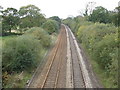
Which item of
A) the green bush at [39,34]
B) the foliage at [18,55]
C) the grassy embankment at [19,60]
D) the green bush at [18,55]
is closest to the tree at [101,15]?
the green bush at [39,34]

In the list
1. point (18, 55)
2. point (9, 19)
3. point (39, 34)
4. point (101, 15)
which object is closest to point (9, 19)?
point (9, 19)

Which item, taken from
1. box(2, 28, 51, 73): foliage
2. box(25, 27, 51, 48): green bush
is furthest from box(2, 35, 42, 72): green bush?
box(25, 27, 51, 48): green bush

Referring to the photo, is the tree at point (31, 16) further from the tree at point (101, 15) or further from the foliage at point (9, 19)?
the tree at point (101, 15)

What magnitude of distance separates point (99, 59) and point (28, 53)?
26.7 ft

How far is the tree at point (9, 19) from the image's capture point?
6956 centimetres

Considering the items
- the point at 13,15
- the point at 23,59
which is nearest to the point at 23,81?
the point at 23,59

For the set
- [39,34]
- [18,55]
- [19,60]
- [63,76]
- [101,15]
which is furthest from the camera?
[101,15]

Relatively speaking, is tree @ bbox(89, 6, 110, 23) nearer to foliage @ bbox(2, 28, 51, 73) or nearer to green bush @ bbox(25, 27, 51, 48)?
green bush @ bbox(25, 27, 51, 48)

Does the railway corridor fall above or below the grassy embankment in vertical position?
below

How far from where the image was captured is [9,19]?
70.3 metres

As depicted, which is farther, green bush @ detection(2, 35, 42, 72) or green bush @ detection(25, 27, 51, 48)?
green bush @ detection(25, 27, 51, 48)

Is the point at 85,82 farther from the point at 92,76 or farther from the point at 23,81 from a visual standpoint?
the point at 23,81

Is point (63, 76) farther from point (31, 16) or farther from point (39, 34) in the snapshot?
point (31, 16)

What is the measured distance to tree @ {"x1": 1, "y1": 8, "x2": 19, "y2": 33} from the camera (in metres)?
69.6
